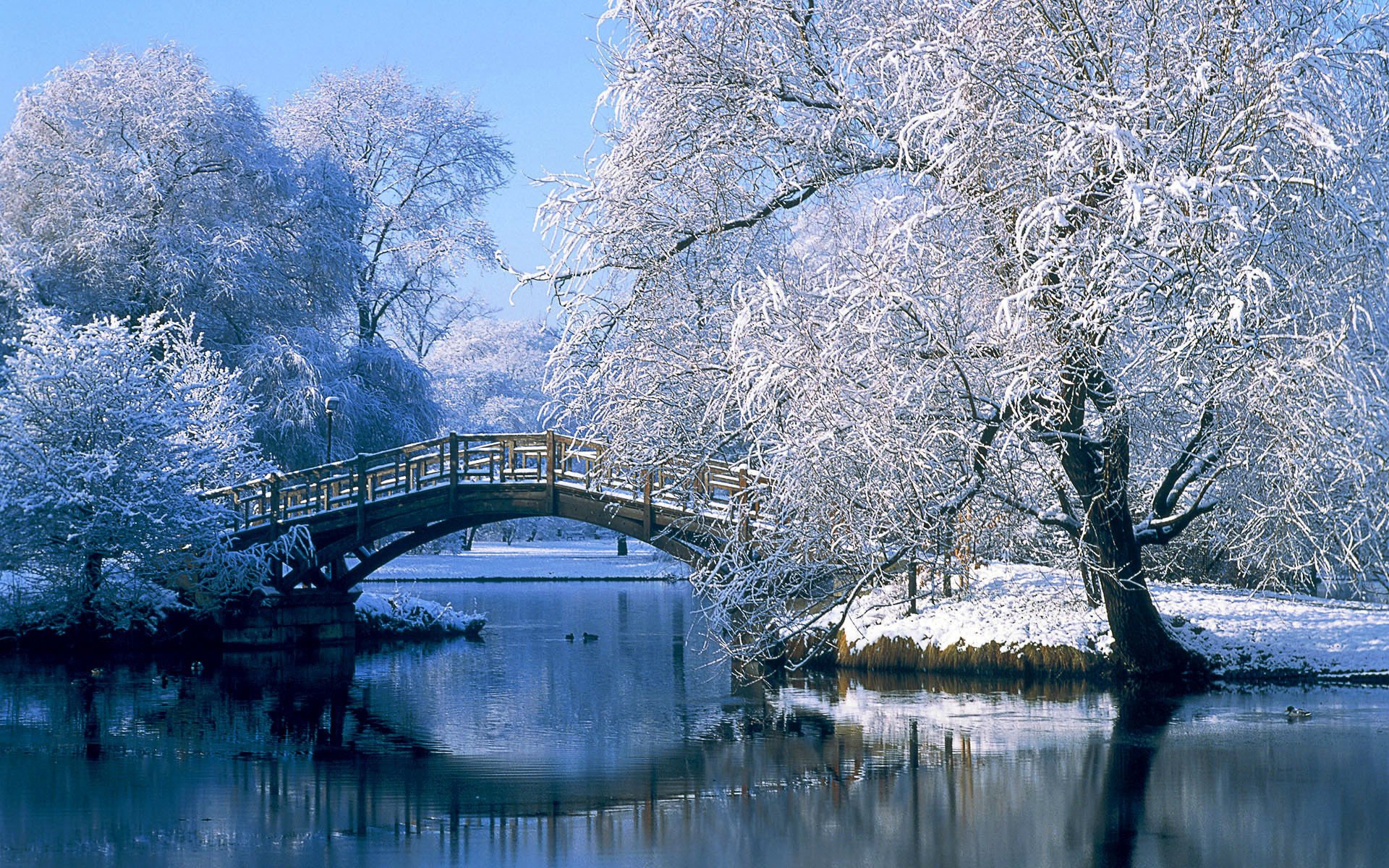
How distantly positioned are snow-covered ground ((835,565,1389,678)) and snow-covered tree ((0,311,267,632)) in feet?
34.7

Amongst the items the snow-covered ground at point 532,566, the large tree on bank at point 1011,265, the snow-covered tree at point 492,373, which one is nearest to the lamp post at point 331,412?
the large tree on bank at point 1011,265

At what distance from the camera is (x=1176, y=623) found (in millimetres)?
16531

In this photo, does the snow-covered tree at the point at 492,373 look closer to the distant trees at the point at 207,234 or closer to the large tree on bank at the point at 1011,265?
the distant trees at the point at 207,234

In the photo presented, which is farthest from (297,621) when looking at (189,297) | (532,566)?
(532,566)

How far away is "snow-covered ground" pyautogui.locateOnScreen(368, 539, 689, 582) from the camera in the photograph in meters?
45.7

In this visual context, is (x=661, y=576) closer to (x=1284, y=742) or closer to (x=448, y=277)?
(x=448, y=277)

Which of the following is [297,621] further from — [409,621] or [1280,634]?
[1280,634]

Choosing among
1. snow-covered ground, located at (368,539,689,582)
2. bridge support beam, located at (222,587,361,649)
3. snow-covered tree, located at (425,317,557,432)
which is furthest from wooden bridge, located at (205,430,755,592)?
snow-covered tree, located at (425,317,557,432)

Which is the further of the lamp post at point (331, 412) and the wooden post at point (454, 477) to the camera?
the lamp post at point (331, 412)

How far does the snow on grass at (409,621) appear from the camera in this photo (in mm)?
26047

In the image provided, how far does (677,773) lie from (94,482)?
12968 millimetres

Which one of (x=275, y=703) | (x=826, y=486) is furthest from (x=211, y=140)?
(x=826, y=486)

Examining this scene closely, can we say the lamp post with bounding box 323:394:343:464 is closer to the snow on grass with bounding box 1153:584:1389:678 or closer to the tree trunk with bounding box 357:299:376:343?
the tree trunk with bounding box 357:299:376:343

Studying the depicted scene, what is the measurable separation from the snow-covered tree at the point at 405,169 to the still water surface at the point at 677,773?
17.5m
